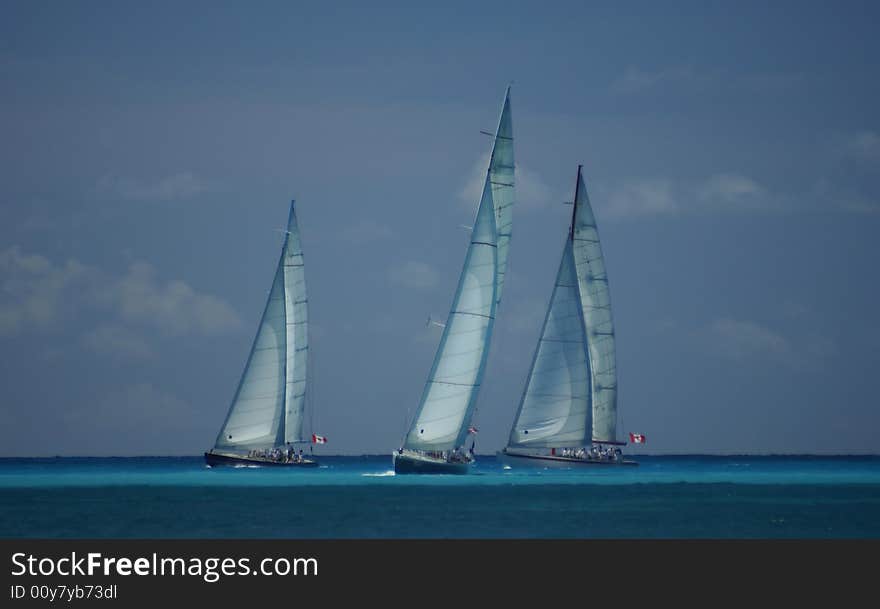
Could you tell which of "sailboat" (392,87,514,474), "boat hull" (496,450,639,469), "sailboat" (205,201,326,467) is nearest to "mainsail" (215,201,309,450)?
"sailboat" (205,201,326,467)

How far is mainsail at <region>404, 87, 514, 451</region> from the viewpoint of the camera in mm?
87312

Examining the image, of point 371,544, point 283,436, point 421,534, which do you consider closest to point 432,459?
point 283,436

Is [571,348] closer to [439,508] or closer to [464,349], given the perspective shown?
[464,349]

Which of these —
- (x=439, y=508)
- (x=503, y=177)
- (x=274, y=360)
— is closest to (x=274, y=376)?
(x=274, y=360)

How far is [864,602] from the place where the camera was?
1441 inches

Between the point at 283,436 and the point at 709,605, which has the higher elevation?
the point at 283,436

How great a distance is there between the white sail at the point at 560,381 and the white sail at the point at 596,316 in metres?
2.10

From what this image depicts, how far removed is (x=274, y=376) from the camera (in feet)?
352

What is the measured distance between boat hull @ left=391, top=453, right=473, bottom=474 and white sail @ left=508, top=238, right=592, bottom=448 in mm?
16577

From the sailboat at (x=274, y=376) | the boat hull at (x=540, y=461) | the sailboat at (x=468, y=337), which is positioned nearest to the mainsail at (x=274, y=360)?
the sailboat at (x=274, y=376)

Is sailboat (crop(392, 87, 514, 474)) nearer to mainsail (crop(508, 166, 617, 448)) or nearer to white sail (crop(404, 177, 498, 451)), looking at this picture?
white sail (crop(404, 177, 498, 451))

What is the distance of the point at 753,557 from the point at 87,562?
65.8ft

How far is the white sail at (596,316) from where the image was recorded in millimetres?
107812

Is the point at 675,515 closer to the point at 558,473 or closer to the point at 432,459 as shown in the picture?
the point at 432,459
